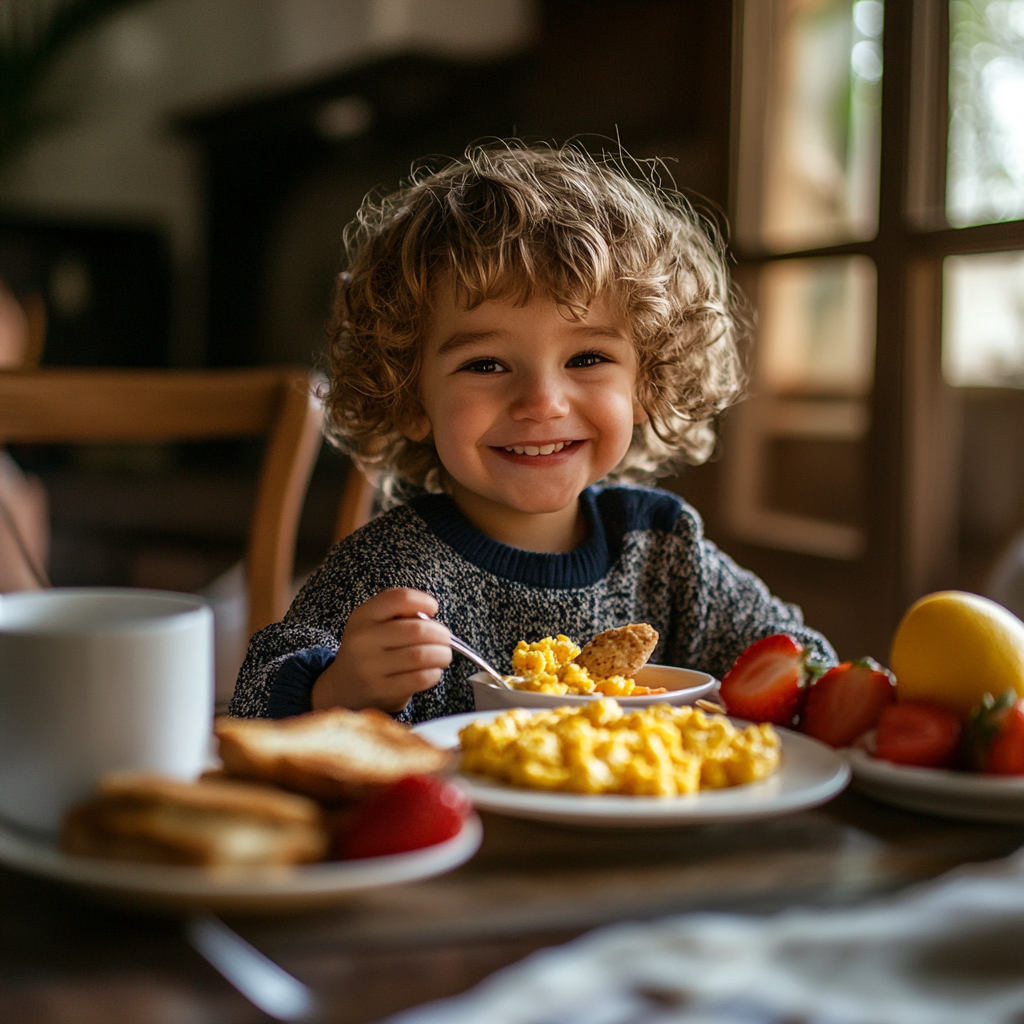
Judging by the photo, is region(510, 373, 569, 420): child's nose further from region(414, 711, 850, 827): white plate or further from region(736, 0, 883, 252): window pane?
region(736, 0, 883, 252): window pane

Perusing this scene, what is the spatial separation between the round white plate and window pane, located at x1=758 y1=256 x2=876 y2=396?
2.45 metres

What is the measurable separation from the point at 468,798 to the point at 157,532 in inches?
144

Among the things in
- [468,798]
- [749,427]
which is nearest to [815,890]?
[468,798]

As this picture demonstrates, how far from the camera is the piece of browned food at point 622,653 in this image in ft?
3.03

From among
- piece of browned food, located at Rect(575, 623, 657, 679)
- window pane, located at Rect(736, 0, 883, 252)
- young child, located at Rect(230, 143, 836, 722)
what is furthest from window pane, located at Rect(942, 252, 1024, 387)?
piece of browned food, located at Rect(575, 623, 657, 679)

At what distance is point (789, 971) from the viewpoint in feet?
1.78

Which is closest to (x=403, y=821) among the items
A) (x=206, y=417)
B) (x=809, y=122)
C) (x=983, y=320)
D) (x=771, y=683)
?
(x=771, y=683)

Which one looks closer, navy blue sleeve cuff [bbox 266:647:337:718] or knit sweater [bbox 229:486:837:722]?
navy blue sleeve cuff [bbox 266:647:337:718]

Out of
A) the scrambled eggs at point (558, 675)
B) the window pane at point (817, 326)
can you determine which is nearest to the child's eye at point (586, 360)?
the scrambled eggs at point (558, 675)

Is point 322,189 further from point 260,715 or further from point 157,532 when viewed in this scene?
point 260,715

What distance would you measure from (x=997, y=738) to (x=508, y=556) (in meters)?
0.65

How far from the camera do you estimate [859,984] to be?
0.54 m

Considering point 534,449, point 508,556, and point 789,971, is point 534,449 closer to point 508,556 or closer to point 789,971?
point 508,556

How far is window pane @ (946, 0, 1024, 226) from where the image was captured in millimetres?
2613
